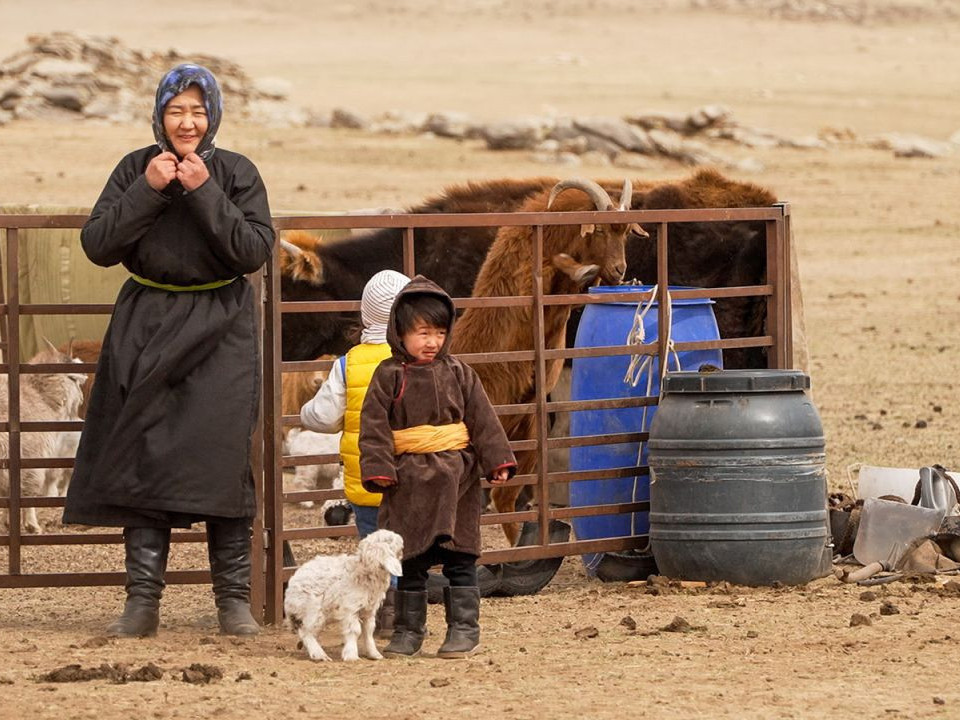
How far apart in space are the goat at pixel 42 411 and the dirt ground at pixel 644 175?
411 millimetres

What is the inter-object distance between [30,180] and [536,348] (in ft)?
61.8

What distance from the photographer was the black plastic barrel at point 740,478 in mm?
7188

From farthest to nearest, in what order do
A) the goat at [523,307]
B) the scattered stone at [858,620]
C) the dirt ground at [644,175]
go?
the goat at [523,307] → the scattered stone at [858,620] → the dirt ground at [644,175]

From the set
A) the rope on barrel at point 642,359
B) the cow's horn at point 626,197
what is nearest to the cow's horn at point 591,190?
the cow's horn at point 626,197

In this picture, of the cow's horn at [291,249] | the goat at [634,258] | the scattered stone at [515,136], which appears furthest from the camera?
the scattered stone at [515,136]

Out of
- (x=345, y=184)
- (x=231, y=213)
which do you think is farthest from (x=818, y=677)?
(x=345, y=184)

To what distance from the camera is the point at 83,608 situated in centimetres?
730

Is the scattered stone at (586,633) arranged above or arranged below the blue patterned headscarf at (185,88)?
below

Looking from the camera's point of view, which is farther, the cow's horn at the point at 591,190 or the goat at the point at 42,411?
the goat at the point at 42,411

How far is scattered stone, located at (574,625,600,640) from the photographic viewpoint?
6.42 metres

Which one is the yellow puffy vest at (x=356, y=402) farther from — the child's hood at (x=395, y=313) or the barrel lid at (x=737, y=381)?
the barrel lid at (x=737, y=381)

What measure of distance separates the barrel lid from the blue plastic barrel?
39 centimetres

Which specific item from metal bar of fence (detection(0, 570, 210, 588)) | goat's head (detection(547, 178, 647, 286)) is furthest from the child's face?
goat's head (detection(547, 178, 647, 286))

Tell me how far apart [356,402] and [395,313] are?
0.43 m
